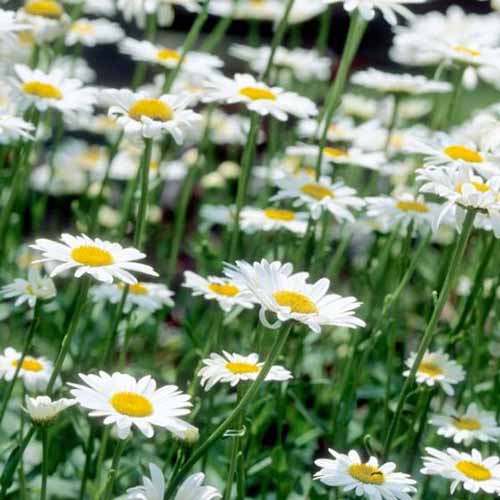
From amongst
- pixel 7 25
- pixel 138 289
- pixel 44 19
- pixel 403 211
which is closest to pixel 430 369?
pixel 403 211

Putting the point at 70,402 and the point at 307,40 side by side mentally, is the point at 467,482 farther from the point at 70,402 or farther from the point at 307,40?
the point at 307,40

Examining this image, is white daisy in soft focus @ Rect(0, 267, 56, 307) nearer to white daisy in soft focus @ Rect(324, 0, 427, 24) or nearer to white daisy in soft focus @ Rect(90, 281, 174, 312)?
white daisy in soft focus @ Rect(90, 281, 174, 312)

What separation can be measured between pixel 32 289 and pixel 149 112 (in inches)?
13.5

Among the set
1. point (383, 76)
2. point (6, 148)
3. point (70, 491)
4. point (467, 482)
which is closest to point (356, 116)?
point (383, 76)

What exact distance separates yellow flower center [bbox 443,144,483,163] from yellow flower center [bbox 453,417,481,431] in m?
0.46

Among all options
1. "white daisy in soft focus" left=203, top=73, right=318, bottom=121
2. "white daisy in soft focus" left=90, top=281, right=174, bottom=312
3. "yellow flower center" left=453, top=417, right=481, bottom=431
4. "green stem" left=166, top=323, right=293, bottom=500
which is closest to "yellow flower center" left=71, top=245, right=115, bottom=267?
"green stem" left=166, top=323, right=293, bottom=500

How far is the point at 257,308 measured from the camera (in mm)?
2832

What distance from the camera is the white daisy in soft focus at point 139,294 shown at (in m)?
2.37

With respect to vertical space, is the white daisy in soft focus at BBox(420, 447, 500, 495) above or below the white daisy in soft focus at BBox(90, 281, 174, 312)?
above

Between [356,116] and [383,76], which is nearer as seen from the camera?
[383,76]

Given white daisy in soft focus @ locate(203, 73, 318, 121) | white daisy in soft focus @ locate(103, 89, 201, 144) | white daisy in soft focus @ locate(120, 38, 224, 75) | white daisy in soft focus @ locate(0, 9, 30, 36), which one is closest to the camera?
white daisy in soft focus @ locate(103, 89, 201, 144)

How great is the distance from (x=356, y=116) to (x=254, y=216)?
1.03 m

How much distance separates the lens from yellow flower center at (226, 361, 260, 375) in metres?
1.86

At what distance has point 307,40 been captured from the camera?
6402 millimetres
